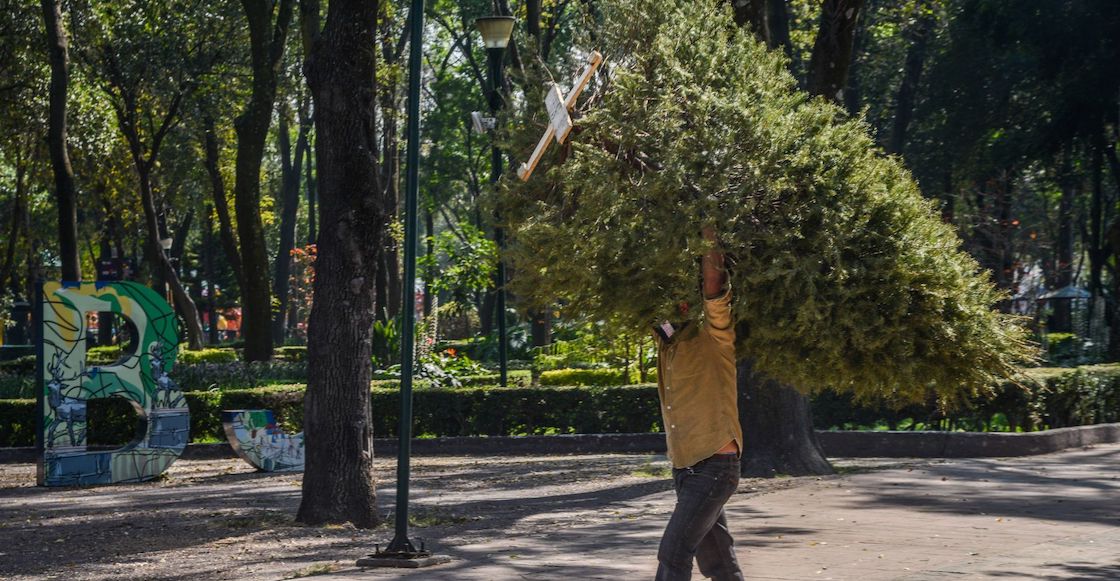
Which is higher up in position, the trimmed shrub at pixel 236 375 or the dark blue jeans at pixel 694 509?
the trimmed shrub at pixel 236 375

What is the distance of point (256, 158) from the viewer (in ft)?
79.9

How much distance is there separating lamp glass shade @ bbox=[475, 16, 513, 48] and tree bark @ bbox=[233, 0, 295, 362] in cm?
529

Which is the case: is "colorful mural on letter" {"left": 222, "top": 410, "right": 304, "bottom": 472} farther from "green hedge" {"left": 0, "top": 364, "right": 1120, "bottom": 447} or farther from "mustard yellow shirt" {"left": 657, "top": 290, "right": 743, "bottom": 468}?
"mustard yellow shirt" {"left": 657, "top": 290, "right": 743, "bottom": 468}

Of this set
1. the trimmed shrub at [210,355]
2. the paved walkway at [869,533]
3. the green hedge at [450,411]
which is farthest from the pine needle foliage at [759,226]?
the trimmed shrub at [210,355]

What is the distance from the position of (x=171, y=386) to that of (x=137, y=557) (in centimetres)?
705

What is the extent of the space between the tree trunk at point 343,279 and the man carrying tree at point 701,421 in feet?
18.8

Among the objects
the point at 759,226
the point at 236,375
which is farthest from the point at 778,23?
the point at 236,375

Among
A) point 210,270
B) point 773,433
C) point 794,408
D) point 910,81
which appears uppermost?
point 910,81

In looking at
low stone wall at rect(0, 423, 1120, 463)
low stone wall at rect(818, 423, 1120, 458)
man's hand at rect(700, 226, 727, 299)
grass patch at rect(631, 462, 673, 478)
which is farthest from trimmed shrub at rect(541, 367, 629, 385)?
man's hand at rect(700, 226, 727, 299)

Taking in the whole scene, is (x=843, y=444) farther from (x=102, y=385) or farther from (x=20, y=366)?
(x=20, y=366)

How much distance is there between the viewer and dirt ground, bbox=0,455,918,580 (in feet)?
30.7

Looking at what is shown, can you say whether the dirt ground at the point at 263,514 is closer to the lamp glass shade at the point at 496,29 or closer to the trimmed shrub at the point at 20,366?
the lamp glass shade at the point at 496,29

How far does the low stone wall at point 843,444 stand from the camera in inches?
629

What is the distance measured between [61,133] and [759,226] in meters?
19.0
